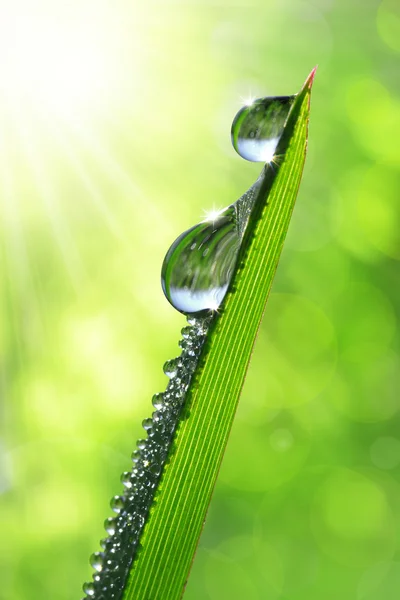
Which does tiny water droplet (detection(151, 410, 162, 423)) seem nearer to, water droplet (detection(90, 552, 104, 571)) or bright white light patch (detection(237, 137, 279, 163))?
water droplet (detection(90, 552, 104, 571))

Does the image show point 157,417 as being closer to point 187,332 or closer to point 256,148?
point 187,332

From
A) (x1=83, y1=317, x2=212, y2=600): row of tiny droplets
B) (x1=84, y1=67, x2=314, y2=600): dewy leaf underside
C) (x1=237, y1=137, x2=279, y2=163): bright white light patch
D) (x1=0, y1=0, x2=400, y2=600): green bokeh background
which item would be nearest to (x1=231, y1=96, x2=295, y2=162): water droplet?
(x1=237, y1=137, x2=279, y2=163): bright white light patch

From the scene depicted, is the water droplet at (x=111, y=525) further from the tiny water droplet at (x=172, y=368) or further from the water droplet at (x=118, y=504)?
the tiny water droplet at (x=172, y=368)

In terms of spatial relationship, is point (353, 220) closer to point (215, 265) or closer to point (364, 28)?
point (364, 28)

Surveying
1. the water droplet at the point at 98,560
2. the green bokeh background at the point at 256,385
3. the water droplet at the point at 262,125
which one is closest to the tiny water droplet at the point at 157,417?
the water droplet at the point at 98,560

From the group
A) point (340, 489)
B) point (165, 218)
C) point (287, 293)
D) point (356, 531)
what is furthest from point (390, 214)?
point (356, 531)

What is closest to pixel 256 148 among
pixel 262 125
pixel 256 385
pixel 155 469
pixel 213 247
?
pixel 262 125
